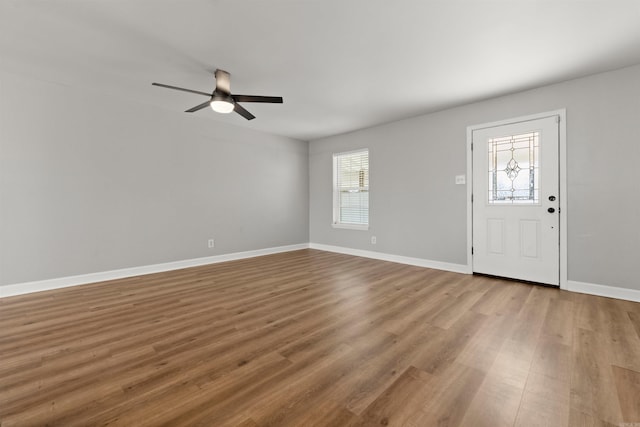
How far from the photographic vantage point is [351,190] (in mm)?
5891

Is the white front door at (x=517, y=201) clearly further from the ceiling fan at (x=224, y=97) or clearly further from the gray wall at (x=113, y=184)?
the gray wall at (x=113, y=184)

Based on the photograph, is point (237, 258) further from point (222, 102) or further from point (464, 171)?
point (464, 171)

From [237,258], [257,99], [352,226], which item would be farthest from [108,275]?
[352,226]

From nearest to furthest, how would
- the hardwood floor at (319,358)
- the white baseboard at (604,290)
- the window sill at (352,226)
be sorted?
the hardwood floor at (319,358) < the white baseboard at (604,290) < the window sill at (352,226)

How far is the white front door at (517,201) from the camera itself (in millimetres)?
3402

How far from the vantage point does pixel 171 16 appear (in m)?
2.15

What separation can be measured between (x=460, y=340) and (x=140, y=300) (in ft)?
10.7

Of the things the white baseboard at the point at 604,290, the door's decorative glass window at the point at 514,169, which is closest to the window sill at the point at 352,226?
the door's decorative glass window at the point at 514,169

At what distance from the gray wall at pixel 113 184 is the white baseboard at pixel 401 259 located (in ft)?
5.24

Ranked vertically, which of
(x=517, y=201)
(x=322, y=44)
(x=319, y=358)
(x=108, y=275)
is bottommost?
(x=319, y=358)

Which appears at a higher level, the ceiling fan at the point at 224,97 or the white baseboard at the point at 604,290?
the ceiling fan at the point at 224,97

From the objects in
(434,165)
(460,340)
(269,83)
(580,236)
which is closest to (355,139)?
(434,165)

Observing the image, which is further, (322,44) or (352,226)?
(352,226)

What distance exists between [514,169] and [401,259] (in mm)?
2252
